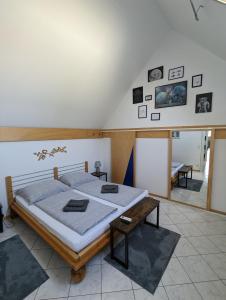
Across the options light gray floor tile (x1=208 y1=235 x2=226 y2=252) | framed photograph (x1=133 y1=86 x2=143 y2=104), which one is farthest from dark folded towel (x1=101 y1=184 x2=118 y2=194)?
framed photograph (x1=133 y1=86 x2=143 y2=104)

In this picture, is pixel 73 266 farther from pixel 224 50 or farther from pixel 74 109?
pixel 224 50

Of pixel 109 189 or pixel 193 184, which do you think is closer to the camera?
pixel 109 189

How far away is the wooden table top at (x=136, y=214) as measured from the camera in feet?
5.91

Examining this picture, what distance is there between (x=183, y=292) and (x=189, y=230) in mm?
1045

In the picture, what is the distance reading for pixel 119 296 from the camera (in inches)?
57.4

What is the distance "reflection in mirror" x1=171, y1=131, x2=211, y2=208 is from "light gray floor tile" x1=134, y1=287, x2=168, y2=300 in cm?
202

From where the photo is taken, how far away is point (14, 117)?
8.57 feet

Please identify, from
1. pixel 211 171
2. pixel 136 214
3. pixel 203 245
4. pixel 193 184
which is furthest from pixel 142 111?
pixel 203 245

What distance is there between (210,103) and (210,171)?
4.01ft

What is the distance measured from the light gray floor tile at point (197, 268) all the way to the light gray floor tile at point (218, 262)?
54mm

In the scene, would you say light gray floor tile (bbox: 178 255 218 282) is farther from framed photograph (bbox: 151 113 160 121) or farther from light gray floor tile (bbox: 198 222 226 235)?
framed photograph (bbox: 151 113 160 121)

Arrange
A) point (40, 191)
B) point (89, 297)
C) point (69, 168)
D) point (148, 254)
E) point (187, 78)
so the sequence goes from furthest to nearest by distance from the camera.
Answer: point (69, 168), point (187, 78), point (40, 191), point (148, 254), point (89, 297)

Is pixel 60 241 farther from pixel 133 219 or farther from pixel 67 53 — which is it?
pixel 67 53

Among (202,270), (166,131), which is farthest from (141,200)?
(166,131)
